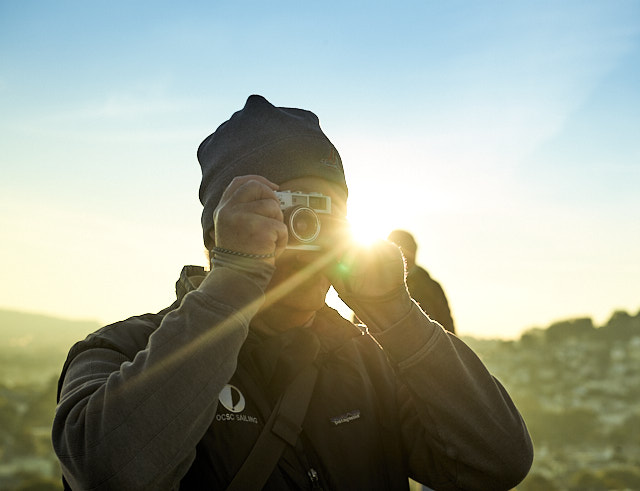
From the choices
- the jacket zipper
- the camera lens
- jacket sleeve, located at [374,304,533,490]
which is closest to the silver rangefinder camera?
the camera lens

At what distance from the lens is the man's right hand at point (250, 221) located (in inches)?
70.4

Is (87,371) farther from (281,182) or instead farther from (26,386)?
(26,386)

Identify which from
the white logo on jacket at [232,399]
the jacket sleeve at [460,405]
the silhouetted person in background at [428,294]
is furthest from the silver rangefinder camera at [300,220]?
the silhouetted person in background at [428,294]

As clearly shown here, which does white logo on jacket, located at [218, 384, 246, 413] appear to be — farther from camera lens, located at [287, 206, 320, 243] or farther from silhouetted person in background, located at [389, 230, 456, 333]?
silhouetted person in background, located at [389, 230, 456, 333]

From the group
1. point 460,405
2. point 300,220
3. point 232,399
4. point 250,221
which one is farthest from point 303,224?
point 460,405

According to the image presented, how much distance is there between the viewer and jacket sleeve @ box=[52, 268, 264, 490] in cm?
151

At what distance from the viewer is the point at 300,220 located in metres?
2.16

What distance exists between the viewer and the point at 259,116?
2.79 meters

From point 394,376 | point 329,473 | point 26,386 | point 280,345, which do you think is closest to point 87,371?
point 280,345

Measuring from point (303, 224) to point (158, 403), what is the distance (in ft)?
2.97

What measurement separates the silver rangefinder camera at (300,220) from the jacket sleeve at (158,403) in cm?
49

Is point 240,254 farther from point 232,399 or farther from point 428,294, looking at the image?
point 428,294

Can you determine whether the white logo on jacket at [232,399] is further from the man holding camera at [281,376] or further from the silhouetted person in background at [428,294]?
the silhouetted person in background at [428,294]

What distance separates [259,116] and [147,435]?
173 cm
